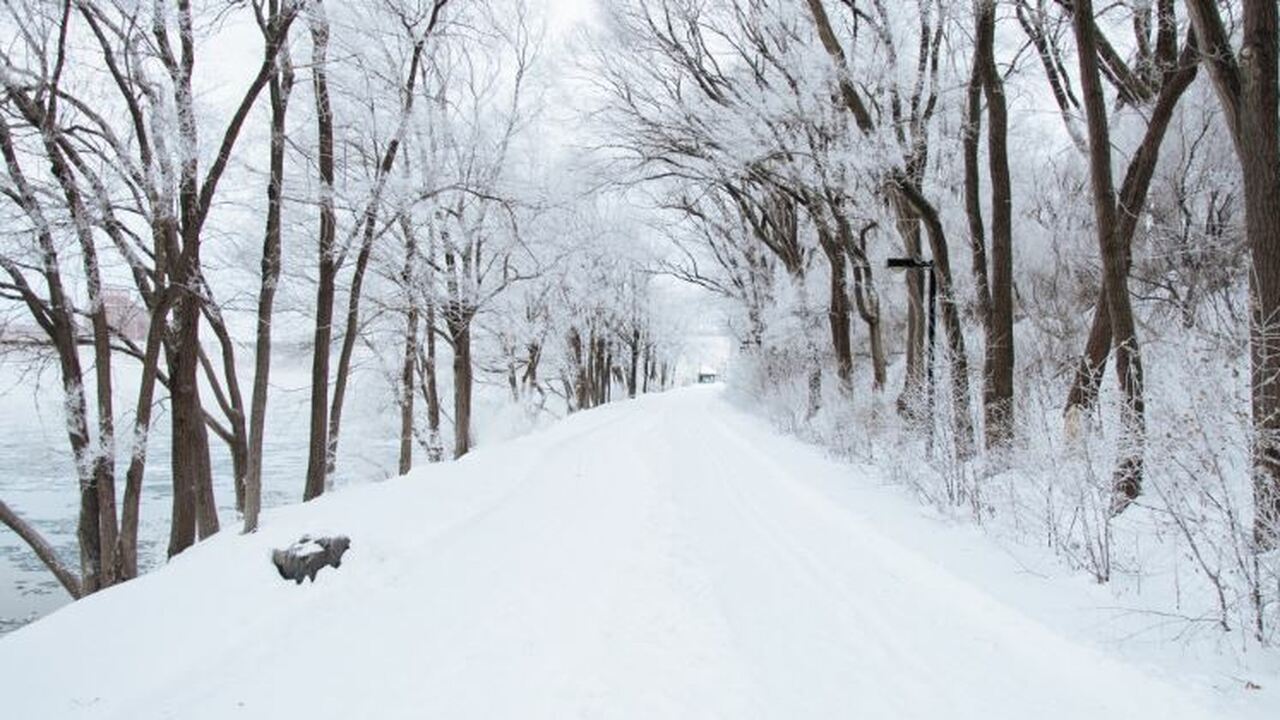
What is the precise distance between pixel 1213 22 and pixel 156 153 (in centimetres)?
1166

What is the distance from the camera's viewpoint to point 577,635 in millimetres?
4062

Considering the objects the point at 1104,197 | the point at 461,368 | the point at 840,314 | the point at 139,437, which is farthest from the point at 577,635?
the point at 461,368

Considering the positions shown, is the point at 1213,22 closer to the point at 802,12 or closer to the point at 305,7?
the point at 802,12

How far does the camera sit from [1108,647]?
3.60 m

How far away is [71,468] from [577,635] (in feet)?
69.7

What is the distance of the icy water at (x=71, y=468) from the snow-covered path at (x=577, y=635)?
754 centimetres

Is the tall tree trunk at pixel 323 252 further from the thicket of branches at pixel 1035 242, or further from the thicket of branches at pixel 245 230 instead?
the thicket of branches at pixel 1035 242

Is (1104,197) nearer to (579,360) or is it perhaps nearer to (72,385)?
(72,385)

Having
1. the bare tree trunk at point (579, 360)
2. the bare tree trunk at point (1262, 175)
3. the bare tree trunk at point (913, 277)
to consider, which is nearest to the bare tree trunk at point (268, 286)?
the bare tree trunk at point (913, 277)

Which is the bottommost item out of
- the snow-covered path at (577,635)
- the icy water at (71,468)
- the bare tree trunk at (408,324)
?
the icy water at (71,468)

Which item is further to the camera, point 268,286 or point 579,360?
point 579,360

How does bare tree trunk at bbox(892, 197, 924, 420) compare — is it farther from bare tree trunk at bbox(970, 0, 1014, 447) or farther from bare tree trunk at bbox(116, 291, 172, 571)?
bare tree trunk at bbox(116, 291, 172, 571)

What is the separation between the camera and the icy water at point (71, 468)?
12.9 metres

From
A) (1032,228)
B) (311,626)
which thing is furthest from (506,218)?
(311,626)
